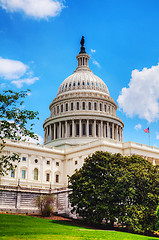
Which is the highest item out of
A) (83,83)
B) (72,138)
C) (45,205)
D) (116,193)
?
(83,83)

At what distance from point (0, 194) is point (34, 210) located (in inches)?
255

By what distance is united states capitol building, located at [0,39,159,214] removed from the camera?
251 feet

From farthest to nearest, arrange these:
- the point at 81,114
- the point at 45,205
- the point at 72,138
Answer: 1. the point at 81,114
2. the point at 72,138
3. the point at 45,205

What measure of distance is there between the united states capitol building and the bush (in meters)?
3.19

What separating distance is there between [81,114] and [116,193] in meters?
57.3

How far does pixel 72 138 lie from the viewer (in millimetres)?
98312

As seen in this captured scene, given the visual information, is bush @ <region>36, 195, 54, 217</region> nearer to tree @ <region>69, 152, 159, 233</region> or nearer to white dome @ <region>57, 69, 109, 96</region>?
tree @ <region>69, 152, 159, 233</region>

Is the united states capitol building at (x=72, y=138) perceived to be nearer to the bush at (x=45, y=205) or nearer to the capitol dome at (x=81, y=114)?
the capitol dome at (x=81, y=114)

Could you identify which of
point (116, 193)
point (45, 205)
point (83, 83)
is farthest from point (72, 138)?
point (116, 193)

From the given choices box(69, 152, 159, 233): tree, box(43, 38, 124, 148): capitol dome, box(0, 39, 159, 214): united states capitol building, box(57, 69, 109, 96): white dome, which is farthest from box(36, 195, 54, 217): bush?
box(57, 69, 109, 96): white dome

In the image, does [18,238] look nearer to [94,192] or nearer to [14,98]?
[14,98]

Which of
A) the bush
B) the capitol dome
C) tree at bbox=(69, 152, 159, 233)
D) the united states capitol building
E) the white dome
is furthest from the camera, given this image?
the white dome

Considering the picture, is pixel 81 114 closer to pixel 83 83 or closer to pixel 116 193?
pixel 83 83

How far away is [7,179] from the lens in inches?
2896
